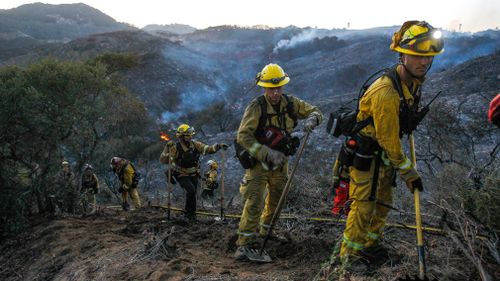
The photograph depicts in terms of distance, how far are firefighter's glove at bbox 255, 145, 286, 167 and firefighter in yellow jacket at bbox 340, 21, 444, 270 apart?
3.09 feet

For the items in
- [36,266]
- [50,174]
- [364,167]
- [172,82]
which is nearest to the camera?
[364,167]

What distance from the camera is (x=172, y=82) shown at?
3700cm

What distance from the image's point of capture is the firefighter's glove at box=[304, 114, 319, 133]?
4461 mm

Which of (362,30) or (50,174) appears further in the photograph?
(362,30)

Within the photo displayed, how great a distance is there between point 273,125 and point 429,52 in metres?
1.91

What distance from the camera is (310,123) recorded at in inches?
178

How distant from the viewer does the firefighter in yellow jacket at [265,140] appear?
4.55 m

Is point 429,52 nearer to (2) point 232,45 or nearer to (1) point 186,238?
(1) point 186,238

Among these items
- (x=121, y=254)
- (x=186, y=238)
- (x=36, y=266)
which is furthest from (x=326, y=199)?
(x=36, y=266)

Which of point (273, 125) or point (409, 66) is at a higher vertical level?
point (409, 66)

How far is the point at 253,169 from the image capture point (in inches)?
187

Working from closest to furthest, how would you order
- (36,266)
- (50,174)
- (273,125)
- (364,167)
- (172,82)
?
1. (364,167)
2. (273,125)
3. (36,266)
4. (50,174)
5. (172,82)

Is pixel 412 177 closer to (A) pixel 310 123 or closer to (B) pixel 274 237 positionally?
(A) pixel 310 123

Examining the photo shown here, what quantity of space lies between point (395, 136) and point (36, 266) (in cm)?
496
